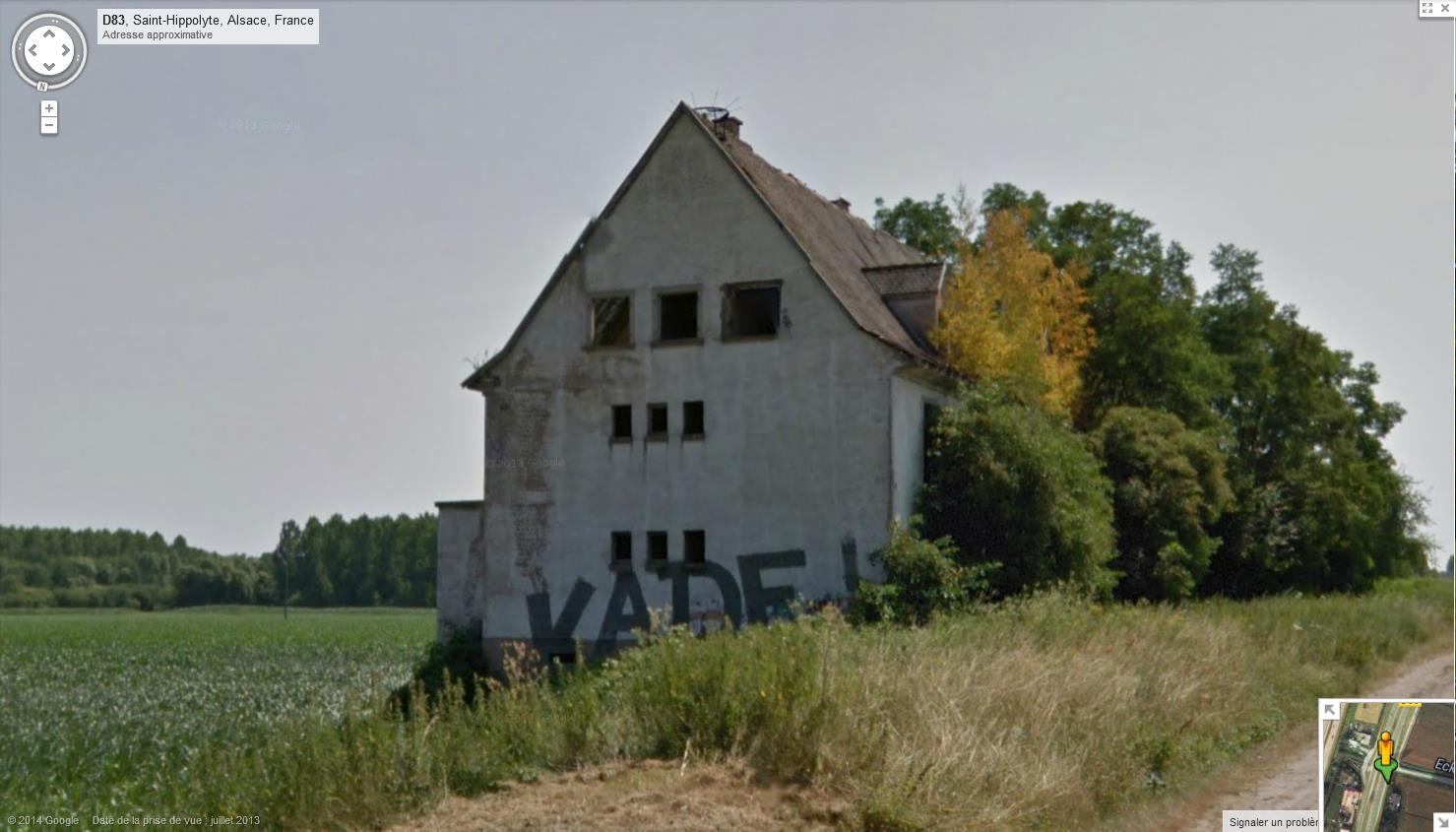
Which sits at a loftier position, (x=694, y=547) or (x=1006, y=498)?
(x=1006, y=498)

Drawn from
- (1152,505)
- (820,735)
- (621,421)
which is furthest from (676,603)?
(820,735)

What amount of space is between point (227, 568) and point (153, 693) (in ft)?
186

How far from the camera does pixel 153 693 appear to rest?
112 ft

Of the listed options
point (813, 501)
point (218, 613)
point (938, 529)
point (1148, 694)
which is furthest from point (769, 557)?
point (218, 613)

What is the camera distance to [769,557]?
27172 millimetres

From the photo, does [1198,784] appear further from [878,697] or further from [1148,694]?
[878,697]

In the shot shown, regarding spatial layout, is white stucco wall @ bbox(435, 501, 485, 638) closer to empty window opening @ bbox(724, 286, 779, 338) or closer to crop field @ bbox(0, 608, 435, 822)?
crop field @ bbox(0, 608, 435, 822)

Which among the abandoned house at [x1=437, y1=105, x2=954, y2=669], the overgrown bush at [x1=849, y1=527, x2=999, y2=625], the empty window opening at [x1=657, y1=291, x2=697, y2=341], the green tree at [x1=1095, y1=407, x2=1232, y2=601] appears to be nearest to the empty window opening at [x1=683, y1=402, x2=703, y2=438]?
the abandoned house at [x1=437, y1=105, x2=954, y2=669]

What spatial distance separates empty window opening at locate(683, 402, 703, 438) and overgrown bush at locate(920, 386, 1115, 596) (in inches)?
180

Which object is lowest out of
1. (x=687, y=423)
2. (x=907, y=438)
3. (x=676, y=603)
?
(x=676, y=603)

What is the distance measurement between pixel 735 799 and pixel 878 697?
1.79 meters

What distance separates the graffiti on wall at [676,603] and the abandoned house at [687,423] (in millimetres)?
39

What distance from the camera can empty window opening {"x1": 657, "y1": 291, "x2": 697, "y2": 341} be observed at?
2886 centimetres

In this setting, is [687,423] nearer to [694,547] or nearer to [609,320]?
[694,547]
